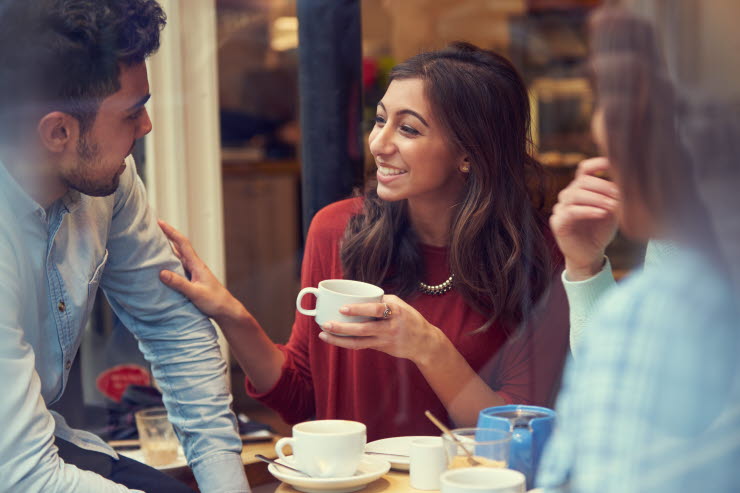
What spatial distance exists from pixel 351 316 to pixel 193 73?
1.20 m

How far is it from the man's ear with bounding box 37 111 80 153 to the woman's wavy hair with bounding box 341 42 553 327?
0.64 meters

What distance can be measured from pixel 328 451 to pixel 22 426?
0.42 metres

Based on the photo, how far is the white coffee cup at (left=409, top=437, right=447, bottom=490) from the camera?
119 centimetres

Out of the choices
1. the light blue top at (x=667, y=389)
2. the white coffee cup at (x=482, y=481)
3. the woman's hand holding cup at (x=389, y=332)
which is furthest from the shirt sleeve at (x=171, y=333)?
the light blue top at (x=667, y=389)

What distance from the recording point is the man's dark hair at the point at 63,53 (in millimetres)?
1346

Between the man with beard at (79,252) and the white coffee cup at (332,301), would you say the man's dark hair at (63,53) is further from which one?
the white coffee cup at (332,301)

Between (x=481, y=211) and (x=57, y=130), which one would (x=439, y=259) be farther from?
(x=57, y=130)

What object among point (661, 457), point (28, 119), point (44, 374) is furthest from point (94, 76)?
point (661, 457)

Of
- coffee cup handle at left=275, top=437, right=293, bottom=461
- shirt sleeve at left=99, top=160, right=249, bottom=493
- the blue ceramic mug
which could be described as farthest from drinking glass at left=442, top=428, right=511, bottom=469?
shirt sleeve at left=99, top=160, right=249, bottom=493

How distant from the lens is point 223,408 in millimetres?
1612

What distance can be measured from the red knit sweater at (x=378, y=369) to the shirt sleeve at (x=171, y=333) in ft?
0.77

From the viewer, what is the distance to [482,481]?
1018 mm

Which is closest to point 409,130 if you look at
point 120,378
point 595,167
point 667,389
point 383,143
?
point 383,143

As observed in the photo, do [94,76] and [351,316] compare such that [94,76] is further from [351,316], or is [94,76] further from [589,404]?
[589,404]
